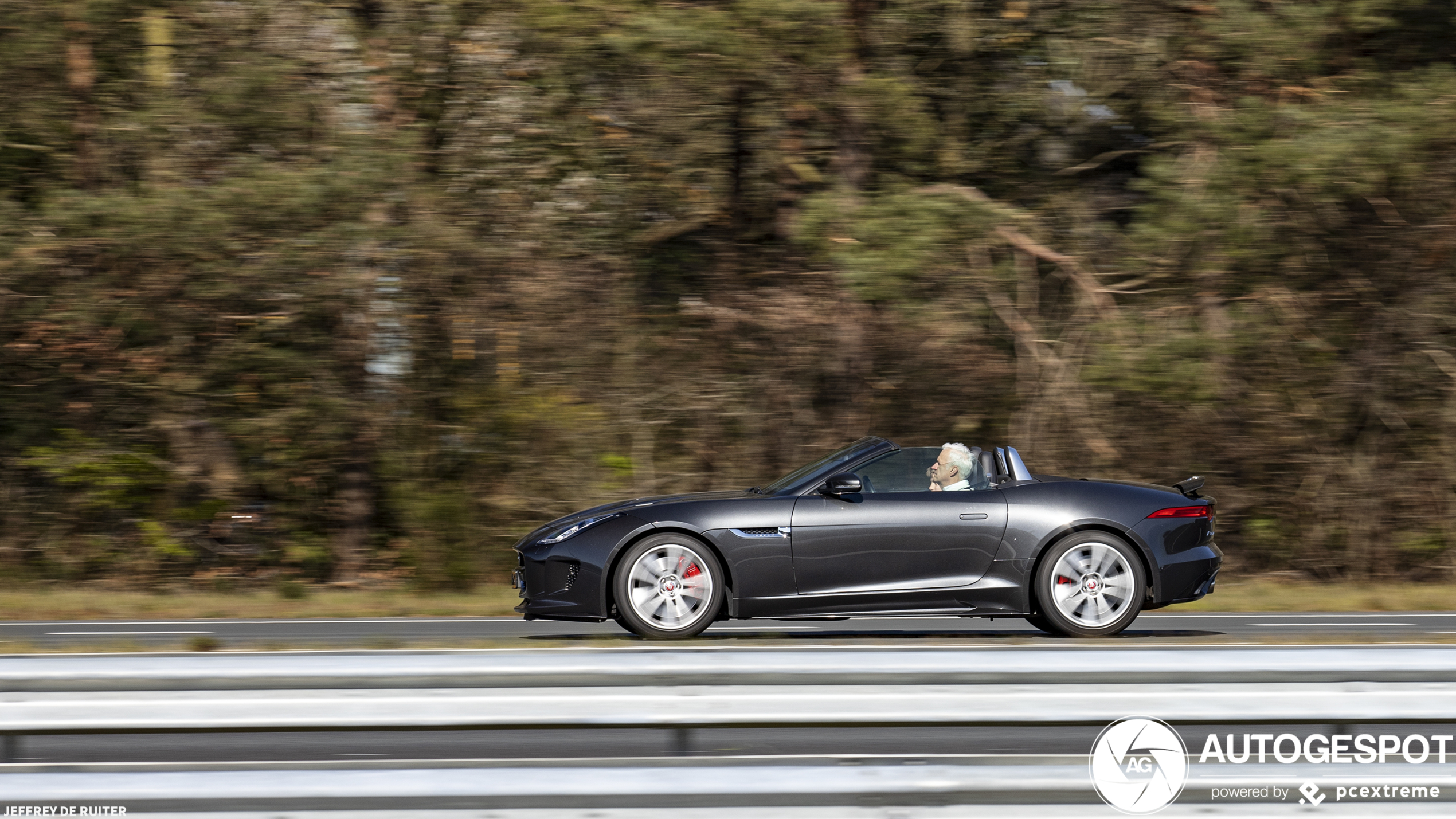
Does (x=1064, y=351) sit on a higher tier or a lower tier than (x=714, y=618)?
higher

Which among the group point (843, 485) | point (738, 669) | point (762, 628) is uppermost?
point (843, 485)

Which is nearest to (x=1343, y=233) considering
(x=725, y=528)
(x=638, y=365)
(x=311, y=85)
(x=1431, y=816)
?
(x=638, y=365)

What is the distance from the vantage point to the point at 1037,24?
1606 centimetres

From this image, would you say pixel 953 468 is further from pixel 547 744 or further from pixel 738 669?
pixel 738 669

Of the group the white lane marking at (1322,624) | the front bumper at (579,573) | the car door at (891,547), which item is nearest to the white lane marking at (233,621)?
the front bumper at (579,573)

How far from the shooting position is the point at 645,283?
50.7 ft

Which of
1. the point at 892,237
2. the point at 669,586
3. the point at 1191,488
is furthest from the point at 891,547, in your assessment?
the point at 892,237

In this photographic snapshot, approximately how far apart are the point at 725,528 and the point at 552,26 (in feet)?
27.6

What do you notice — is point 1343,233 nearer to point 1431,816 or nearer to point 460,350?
point 460,350

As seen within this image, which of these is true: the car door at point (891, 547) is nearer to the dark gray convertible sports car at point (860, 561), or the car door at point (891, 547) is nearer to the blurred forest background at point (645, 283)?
the dark gray convertible sports car at point (860, 561)

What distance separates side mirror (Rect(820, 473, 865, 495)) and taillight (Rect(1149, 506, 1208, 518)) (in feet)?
5.95

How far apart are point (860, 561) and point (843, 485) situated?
459 mm

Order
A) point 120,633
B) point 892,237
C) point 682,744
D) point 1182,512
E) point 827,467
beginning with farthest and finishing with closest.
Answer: point 892,237 < point 120,633 < point 827,467 < point 1182,512 < point 682,744

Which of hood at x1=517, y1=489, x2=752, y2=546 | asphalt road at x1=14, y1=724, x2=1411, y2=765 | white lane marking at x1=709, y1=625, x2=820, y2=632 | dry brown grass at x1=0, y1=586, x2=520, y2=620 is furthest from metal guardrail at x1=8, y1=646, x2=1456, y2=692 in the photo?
dry brown grass at x1=0, y1=586, x2=520, y2=620
